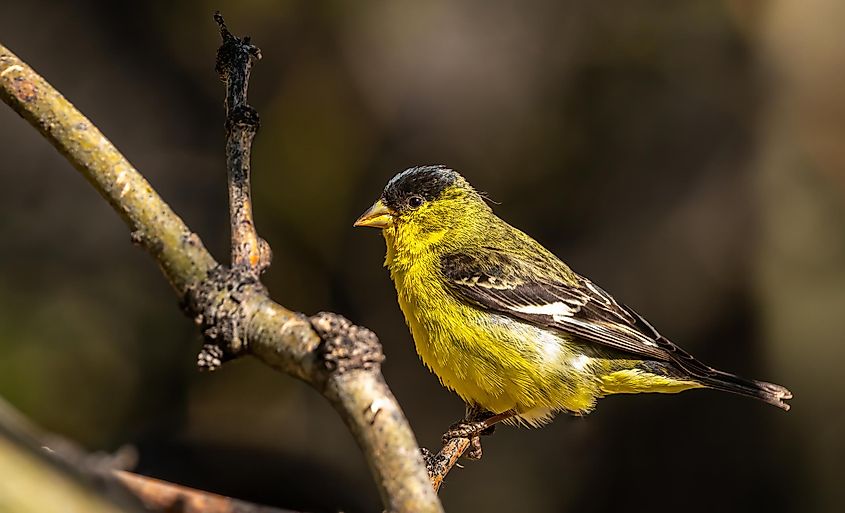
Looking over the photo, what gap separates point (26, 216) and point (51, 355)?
120cm

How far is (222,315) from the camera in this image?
1835 mm

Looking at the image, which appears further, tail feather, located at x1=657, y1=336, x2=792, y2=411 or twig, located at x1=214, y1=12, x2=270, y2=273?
tail feather, located at x1=657, y1=336, x2=792, y2=411

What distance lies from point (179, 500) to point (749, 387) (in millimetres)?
2741

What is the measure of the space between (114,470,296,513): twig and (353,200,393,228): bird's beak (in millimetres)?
2753

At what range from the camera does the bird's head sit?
436 centimetres

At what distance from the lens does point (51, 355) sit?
6.59m

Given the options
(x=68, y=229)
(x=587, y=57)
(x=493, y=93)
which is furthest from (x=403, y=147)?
(x=68, y=229)

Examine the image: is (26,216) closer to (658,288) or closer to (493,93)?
(493,93)

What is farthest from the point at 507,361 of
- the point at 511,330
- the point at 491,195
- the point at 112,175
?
the point at 491,195

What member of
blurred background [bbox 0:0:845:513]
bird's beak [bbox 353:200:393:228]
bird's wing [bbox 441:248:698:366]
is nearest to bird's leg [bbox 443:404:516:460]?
bird's wing [bbox 441:248:698:366]

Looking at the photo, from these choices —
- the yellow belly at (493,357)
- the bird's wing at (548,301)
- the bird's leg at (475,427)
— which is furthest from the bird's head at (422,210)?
the bird's leg at (475,427)

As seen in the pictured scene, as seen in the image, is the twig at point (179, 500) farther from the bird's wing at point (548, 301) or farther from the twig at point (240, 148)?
the bird's wing at point (548, 301)

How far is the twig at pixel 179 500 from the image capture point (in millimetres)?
1541

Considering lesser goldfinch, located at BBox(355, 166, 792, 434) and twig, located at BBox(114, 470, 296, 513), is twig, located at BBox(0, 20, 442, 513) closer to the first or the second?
twig, located at BBox(114, 470, 296, 513)
